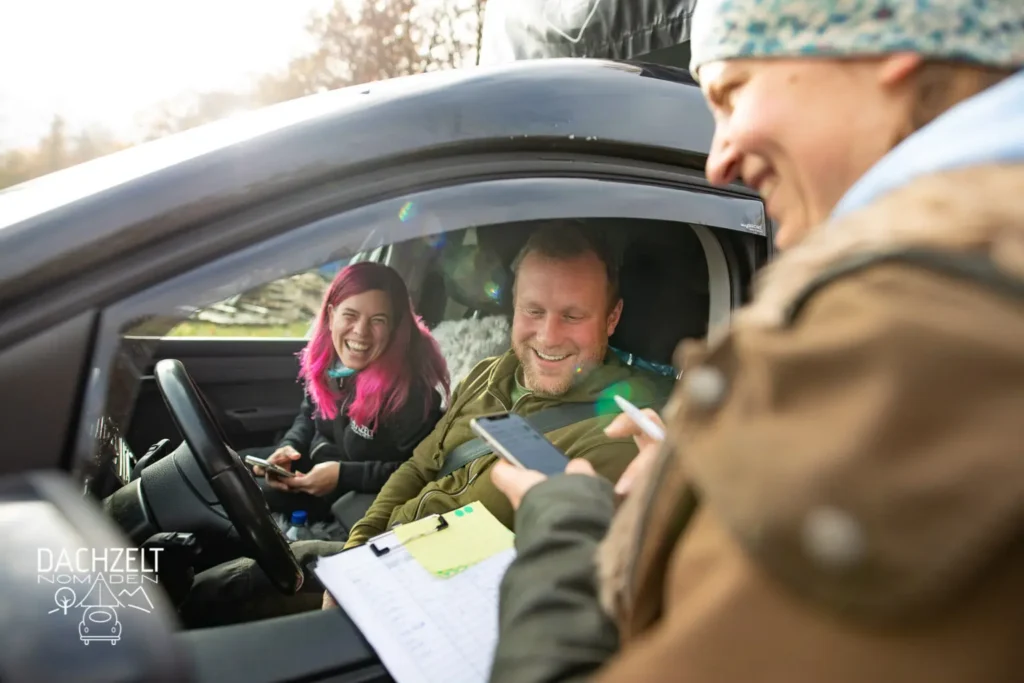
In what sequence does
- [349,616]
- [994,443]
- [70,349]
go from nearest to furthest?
1. [994,443]
2. [70,349]
3. [349,616]

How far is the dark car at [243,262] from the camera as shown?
0.82 m

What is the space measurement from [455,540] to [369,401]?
418 millimetres

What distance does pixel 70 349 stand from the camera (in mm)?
977

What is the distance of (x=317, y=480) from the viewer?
1595 mm

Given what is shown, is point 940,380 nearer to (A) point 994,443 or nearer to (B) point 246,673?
(A) point 994,443

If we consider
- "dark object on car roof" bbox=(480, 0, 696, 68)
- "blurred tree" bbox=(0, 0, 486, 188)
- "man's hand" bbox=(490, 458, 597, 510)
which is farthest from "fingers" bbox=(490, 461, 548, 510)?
"blurred tree" bbox=(0, 0, 486, 188)

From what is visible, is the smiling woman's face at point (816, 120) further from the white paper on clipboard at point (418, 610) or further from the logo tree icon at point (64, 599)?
the logo tree icon at point (64, 599)

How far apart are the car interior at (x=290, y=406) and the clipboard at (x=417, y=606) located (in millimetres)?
41

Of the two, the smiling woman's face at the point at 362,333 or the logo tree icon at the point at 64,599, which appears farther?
the smiling woman's face at the point at 362,333

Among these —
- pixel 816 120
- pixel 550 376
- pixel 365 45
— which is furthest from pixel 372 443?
pixel 365 45

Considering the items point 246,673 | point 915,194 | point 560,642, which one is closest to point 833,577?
point 915,194

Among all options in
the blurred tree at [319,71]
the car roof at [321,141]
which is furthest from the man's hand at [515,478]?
the blurred tree at [319,71]

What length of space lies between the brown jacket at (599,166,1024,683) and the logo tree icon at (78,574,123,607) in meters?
0.57

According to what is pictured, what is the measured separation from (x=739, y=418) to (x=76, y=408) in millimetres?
926
